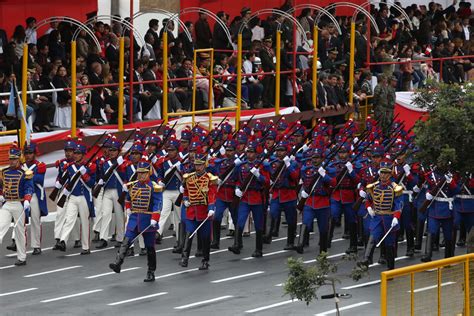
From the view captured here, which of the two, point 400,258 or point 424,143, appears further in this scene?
point 400,258

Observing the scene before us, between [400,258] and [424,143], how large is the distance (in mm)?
3650

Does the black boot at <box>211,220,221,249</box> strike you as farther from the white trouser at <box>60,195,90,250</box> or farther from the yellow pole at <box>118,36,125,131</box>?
the yellow pole at <box>118,36,125,131</box>

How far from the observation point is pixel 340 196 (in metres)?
25.5

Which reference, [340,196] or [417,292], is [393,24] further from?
[417,292]

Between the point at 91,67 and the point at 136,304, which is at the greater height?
the point at 91,67

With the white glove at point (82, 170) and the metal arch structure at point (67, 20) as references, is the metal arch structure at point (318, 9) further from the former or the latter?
the white glove at point (82, 170)

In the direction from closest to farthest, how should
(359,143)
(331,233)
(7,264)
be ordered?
(7,264), (331,233), (359,143)

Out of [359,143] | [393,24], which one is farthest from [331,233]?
[393,24]

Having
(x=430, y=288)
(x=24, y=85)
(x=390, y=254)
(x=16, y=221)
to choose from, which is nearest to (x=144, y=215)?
(x=16, y=221)

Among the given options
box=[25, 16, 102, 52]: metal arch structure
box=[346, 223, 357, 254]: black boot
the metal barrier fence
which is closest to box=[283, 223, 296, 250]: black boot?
box=[346, 223, 357, 254]: black boot

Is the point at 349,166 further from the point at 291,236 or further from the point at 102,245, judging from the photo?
the point at 102,245

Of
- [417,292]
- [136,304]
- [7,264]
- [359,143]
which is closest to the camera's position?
[417,292]

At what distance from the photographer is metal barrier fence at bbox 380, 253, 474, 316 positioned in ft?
52.2

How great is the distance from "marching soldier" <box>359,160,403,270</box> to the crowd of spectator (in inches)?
292
